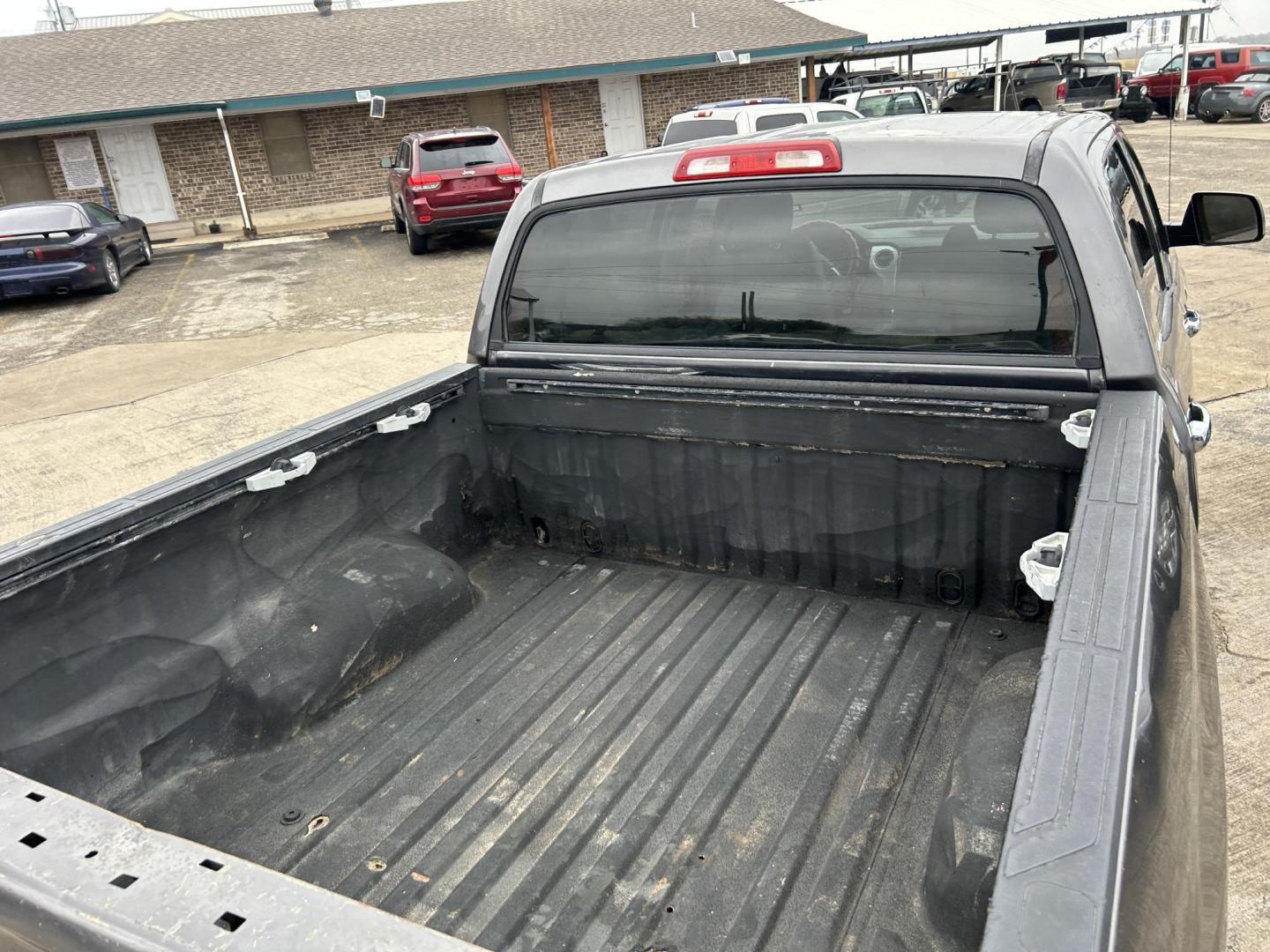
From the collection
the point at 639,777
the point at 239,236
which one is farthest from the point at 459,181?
the point at 639,777

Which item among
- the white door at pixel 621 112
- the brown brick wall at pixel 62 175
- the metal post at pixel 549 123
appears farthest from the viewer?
the white door at pixel 621 112

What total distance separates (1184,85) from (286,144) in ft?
78.3

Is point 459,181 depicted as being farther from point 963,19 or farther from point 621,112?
point 963,19

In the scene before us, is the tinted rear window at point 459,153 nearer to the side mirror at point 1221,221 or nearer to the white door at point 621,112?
the white door at point 621,112

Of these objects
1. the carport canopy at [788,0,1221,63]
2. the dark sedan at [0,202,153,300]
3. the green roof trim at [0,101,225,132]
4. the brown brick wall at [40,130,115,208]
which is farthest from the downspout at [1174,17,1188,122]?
the brown brick wall at [40,130,115,208]

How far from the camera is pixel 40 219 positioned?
14.1m

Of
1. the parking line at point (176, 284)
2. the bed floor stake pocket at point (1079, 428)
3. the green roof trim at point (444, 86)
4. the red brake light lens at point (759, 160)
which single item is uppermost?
the green roof trim at point (444, 86)

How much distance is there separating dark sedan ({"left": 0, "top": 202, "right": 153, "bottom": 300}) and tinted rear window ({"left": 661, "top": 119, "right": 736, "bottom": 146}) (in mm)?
8541

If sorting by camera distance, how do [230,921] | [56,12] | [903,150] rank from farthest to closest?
[56,12]
[903,150]
[230,921]

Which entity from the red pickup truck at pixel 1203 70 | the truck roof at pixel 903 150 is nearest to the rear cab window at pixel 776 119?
the truck roof at pixel 903 150

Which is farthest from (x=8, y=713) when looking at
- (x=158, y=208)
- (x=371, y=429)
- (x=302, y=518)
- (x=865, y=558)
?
(x=158, y=208)

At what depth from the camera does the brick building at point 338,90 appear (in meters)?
22.4

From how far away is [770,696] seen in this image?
2656mm

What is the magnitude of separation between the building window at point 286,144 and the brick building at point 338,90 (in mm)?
34
